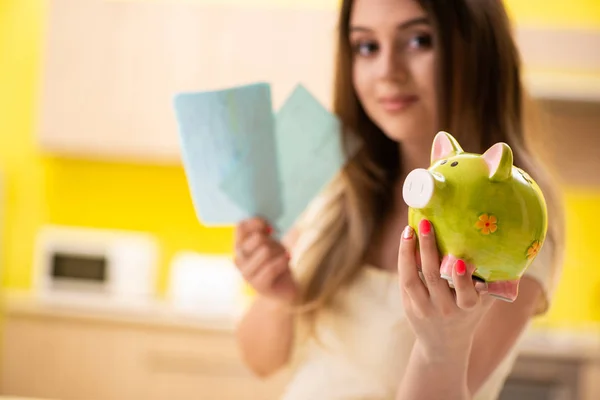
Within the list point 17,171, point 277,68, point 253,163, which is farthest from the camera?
point 17,171

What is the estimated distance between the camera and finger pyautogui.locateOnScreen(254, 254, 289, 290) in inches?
40.7

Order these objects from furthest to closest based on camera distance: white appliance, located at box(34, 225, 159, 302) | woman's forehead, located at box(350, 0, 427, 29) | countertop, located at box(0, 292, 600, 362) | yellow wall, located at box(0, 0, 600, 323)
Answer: yellow wall, located at box(0, 0, 600, 323) < white appliance, located at box(34, 225, 159, 302) < countertop, located at box(0, 292, 600, 362) < woman's forehead, located at box(350, 0, 427, 29)

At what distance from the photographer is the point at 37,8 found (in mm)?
3383

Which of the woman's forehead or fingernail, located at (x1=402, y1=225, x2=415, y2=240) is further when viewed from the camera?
the woman's forehead

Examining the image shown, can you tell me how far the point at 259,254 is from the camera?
1.03 meters

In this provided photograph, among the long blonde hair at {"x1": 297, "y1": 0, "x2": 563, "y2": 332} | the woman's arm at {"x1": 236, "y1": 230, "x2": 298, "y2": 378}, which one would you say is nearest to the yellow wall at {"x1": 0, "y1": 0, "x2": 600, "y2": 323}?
the woman's arm at {"x1": 236, "y1": 230, "x2": 298, "y2": 378}

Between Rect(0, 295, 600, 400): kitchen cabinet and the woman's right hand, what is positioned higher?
the woman's right hand

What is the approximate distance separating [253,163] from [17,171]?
2.64 m

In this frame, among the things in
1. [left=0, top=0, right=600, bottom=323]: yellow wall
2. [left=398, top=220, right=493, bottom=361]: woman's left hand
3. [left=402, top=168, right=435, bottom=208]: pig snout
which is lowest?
[left=0, top=0, right=600, bottom=323]: yellow wall

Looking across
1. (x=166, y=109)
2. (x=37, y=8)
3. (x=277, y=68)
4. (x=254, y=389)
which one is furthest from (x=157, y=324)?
(x=37, y=8)

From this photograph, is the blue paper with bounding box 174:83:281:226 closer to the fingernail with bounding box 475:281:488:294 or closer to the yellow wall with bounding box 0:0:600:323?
Result: the fingernail with bounding box 475:281:488:294

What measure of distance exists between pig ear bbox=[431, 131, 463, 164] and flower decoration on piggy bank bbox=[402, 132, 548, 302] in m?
0.03

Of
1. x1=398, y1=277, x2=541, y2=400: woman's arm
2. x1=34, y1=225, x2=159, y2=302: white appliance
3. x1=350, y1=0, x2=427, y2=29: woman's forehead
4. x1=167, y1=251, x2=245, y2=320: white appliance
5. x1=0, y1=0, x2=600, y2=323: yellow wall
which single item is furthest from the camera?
x1=0, y1=0, x2=600, y2=323: yellow wall

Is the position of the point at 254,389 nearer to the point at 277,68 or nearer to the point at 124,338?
the point at 124,338
